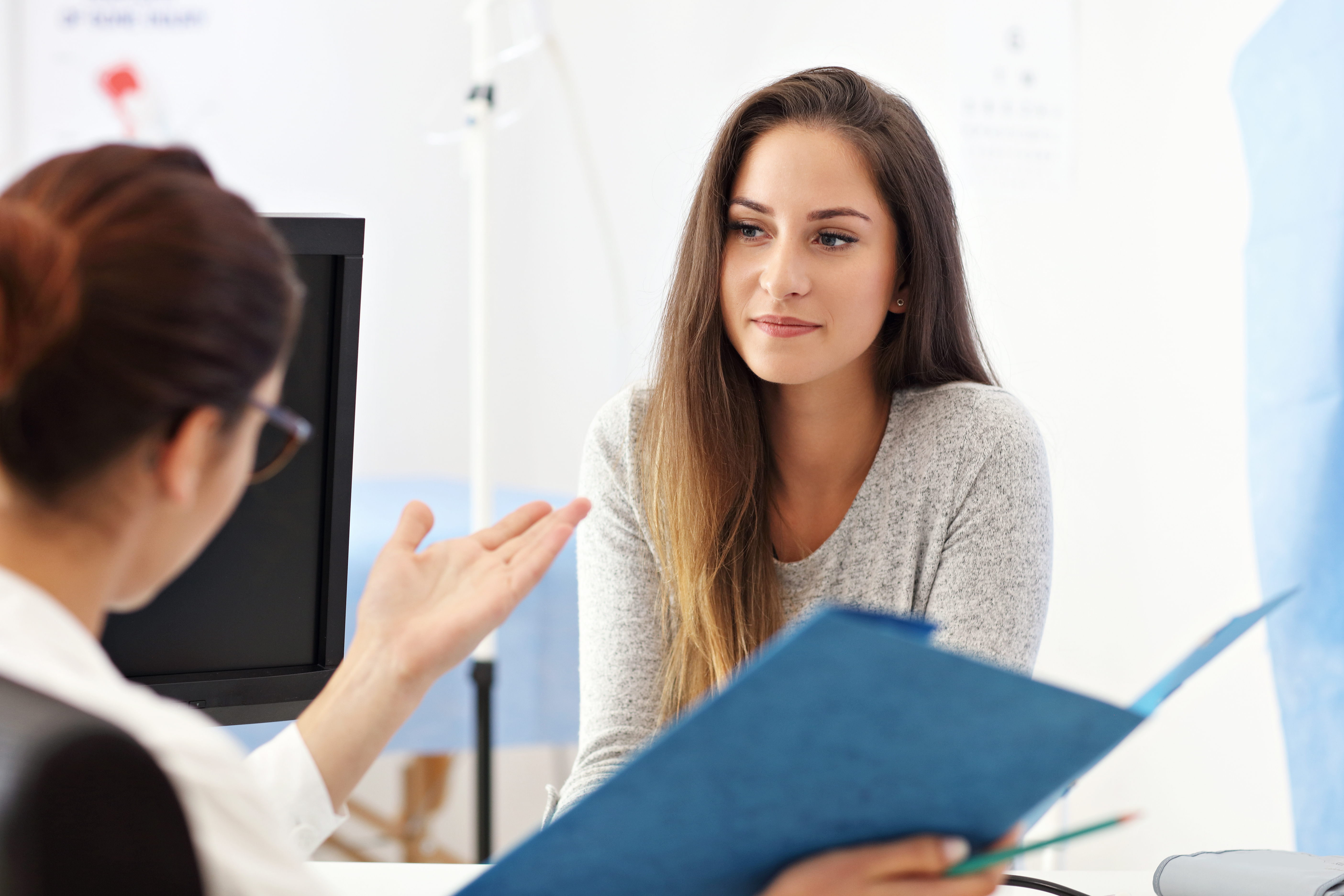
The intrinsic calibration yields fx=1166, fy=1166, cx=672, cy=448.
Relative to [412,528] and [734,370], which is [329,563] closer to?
[412,528]

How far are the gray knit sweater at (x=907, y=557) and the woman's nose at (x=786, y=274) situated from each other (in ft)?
0.71

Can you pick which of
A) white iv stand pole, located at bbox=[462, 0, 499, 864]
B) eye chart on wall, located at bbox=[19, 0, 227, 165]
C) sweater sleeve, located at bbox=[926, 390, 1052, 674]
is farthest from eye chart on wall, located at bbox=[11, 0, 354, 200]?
sweater sleeve, located at bbox=[926, 390, 1052, 674]

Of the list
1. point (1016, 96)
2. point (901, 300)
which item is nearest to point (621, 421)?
point (901, 300)

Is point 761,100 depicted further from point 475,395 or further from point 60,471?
point 60,471

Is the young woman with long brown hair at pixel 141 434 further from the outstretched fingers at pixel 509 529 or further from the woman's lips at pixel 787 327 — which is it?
the woman's lips at pixel 787 327

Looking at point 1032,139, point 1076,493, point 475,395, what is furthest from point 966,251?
point 475,395

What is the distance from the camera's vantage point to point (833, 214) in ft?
3.96

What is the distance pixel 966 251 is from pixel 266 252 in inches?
75.2

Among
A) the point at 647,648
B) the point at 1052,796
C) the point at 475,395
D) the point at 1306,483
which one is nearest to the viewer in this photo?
the point at 1052,796

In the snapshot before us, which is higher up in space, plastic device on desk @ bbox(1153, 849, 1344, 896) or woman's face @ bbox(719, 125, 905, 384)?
woman's face @ bbox(719, 125, 905, 384)

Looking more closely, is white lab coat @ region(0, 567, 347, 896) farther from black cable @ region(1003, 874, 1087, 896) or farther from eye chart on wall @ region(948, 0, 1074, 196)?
eye chart on wall @ region(948, 0, 1074, 196)

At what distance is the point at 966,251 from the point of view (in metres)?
2.25

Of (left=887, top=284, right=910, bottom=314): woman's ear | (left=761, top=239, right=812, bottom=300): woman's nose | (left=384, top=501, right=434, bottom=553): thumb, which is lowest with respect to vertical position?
(left=384, top=501, right=434, bottom=553): thumb

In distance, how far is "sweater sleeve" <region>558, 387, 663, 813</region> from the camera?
45.4 inches
